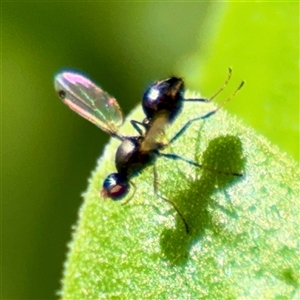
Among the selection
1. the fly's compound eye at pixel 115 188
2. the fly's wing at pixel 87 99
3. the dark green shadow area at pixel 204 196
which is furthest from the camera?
the fly's wing at pixel 87 99

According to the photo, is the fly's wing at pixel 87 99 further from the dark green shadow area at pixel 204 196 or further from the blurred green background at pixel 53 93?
the blurred green background at pixel 53 93

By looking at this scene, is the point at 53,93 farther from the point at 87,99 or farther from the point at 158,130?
the point at 158,130

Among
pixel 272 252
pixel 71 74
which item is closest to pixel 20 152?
pixel 71 74

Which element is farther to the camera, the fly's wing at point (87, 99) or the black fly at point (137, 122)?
the fly's wing at point (87, 99)

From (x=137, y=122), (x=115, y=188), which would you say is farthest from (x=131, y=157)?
(x=115, y=188)

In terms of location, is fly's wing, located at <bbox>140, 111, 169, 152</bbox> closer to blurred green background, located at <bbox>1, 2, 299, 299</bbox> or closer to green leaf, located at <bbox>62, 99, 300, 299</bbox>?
green leaf, located at <bbox>62, 99, 300, 299</bbox>

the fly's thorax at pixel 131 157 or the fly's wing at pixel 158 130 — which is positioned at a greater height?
the fly's wing at pixel 158 130

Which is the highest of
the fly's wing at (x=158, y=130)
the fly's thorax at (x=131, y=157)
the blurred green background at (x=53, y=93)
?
the fly's wing at (x=158, y=130)

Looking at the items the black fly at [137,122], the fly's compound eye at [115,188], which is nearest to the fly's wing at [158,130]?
the black fly at [137,122]

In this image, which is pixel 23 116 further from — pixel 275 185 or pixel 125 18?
pixel 275 185
